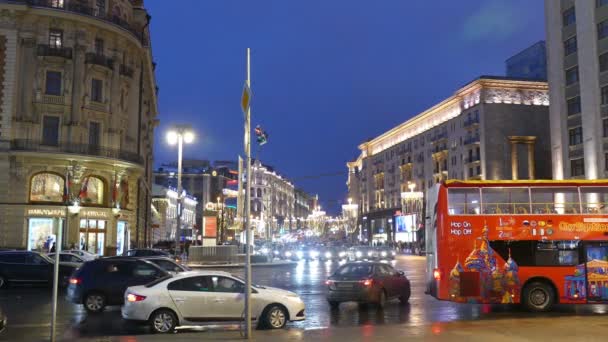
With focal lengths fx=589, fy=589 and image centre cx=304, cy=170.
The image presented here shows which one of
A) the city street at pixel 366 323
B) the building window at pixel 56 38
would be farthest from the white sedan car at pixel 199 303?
the building window at pixel 56 38

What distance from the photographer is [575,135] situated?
56656 mm

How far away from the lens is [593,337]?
1330 cm

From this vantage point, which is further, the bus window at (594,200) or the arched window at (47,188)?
the arched window at (47,188)

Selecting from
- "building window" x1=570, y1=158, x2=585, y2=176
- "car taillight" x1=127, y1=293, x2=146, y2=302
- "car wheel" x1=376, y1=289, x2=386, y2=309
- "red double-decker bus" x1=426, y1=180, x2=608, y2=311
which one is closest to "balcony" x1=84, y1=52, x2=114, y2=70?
"car wheel" x1=376, y1=289, x2=386, y2=309

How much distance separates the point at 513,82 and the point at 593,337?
75088 millimetres

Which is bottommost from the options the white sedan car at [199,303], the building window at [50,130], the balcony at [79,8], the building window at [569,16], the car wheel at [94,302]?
the car wheel at [94,302]

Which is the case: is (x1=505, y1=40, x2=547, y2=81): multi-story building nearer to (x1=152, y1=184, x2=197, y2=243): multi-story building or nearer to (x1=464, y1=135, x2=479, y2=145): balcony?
(x1=464, y1=135, x2=479, y2=145): balcony

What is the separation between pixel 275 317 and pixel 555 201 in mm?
9569

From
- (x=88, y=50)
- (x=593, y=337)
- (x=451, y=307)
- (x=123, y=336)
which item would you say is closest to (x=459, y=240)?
(x=451, y=307)

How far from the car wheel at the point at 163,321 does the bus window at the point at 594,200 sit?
12.8m

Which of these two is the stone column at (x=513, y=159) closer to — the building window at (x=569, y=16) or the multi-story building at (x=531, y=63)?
the multi-story building at (x=531, y=63)

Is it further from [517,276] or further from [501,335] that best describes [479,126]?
[501,335]

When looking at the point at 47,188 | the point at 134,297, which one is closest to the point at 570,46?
the point at 47,188

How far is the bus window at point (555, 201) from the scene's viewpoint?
18188 mm
